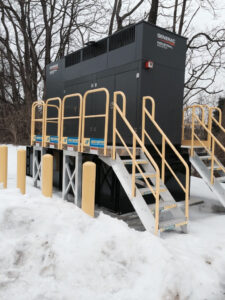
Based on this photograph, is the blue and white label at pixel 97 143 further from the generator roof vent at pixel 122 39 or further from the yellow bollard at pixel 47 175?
the generator roof vent at pixel 122 39

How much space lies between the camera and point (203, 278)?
3.00 meters

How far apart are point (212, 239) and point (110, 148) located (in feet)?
7.08

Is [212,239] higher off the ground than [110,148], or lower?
lower

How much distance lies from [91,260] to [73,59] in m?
5.65

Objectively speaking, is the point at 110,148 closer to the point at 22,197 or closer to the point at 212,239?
the point at 22,197

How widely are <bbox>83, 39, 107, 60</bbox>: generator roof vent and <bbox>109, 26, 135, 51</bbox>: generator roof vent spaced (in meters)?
0.25

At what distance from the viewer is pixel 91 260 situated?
9.84ft

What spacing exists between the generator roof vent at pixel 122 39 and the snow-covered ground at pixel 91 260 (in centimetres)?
354

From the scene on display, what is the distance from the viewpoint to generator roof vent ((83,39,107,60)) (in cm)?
613

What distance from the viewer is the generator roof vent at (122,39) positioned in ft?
17.8

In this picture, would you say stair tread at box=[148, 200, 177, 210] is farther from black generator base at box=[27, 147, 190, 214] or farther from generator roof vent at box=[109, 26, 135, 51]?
generator roof vent at box=[109, 26, 135, 51]

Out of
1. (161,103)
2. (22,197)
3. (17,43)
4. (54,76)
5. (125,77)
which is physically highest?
(17,43)

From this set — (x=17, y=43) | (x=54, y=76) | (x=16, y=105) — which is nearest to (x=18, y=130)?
(x=16, y=105)

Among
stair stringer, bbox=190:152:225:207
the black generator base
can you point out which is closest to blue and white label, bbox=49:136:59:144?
the black generator base
